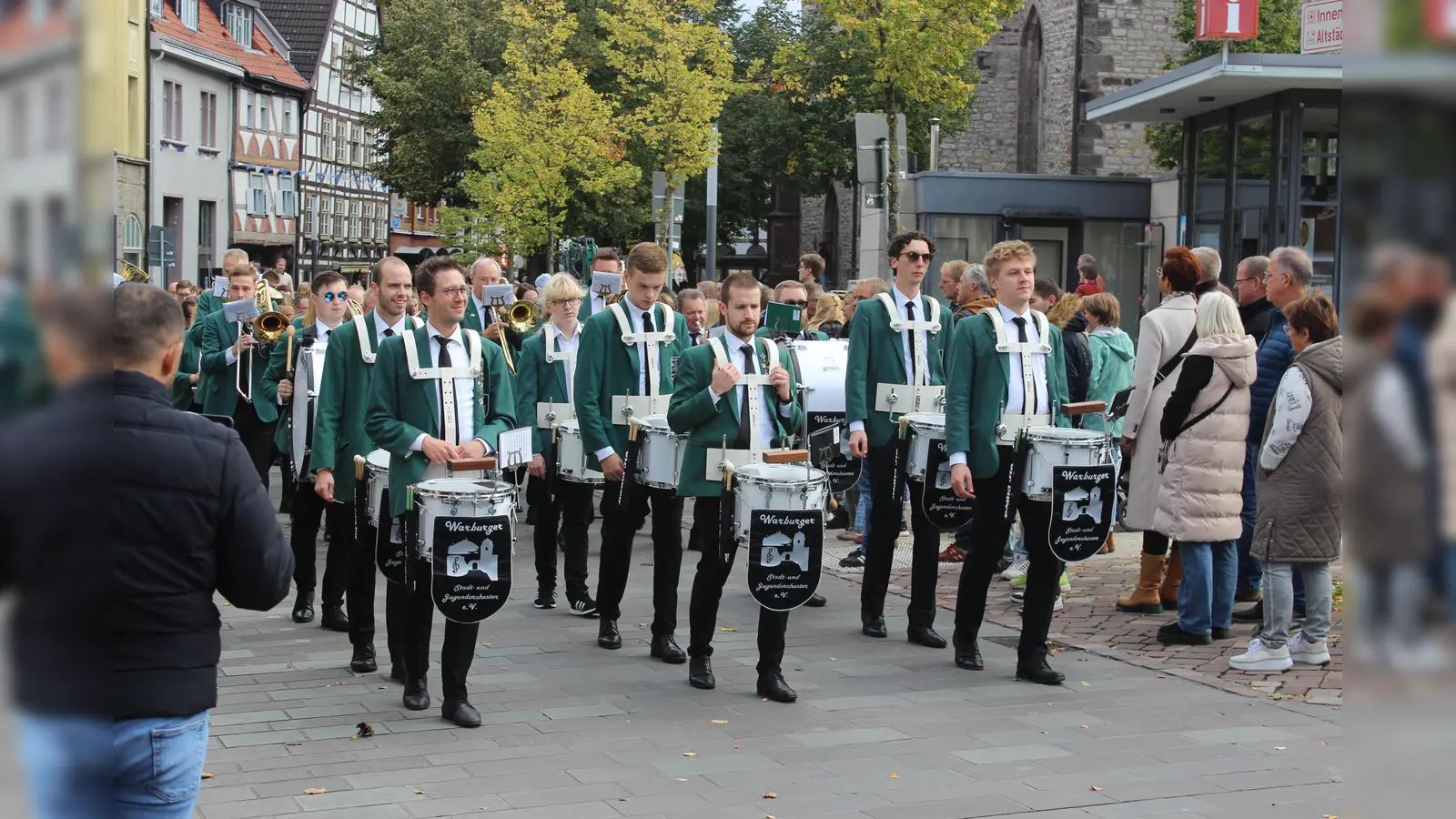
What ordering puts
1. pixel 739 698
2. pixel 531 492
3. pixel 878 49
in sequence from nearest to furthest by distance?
pixel 739 698 → pixel 531 492 → pixel 878 49

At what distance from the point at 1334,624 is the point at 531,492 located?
4.98 m

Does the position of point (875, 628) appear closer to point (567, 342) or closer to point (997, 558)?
point (997, 558)

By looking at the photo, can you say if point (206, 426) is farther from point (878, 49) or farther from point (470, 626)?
point (878, 49)

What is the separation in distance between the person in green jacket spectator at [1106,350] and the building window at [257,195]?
155ft

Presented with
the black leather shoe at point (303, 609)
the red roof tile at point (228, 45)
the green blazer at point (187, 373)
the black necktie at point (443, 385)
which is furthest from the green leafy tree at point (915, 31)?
the red roof tile at point (228, 45)

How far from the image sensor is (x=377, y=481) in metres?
7.31

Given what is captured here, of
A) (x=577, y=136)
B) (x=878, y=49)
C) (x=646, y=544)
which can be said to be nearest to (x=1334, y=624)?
(x=646, y=544)

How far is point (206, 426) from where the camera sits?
3428 mm

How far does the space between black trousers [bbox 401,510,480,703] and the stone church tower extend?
32.8 m

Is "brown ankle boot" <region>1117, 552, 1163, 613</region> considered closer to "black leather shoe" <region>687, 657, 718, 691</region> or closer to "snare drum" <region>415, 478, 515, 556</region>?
"black leather shoe" <region>687, 657, 718, 691</region>

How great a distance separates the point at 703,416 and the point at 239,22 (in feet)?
172

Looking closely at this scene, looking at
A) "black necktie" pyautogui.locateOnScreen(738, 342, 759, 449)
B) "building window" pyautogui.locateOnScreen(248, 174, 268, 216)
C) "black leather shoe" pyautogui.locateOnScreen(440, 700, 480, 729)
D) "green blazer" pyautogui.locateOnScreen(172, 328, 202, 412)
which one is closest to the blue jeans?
"black necktie" pyautogui.locateOnScreen(738, 342, 759, 449)

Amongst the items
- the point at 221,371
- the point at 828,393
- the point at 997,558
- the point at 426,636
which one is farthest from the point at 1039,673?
the point at 221,371

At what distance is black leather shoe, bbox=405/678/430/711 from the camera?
7.17 metres
